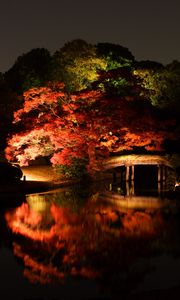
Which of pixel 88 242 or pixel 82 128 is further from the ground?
pixel 82 128

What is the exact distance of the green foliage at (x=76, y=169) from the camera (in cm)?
3122

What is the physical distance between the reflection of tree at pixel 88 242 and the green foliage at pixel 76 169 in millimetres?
10849

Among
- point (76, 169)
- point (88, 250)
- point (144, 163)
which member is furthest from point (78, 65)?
point (88, 250)

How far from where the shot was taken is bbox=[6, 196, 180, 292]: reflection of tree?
1051 cm

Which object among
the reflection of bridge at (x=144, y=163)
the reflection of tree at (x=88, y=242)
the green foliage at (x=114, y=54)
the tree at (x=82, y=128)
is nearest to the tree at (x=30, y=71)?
the green foliage at (x=114, y=54)

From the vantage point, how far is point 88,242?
13602mm

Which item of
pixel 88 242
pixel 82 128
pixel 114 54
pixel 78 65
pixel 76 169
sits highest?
pixel 114 54

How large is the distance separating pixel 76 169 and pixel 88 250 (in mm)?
18862

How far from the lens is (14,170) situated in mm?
27812

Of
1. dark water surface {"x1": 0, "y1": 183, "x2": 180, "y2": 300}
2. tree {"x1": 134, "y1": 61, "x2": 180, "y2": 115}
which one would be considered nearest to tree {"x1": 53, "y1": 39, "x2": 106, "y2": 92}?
tree {"x1": 134, "y1": 61, "x2": 180, "y2": 115}

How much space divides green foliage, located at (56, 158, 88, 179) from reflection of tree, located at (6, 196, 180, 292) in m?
10.8

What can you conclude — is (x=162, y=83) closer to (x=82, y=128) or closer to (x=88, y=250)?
(x=82, y=128)

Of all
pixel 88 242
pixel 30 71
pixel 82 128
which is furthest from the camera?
pixel 30 71

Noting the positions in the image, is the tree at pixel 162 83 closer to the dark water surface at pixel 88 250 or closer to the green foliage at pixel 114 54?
the green foliage at pixel 114 54
